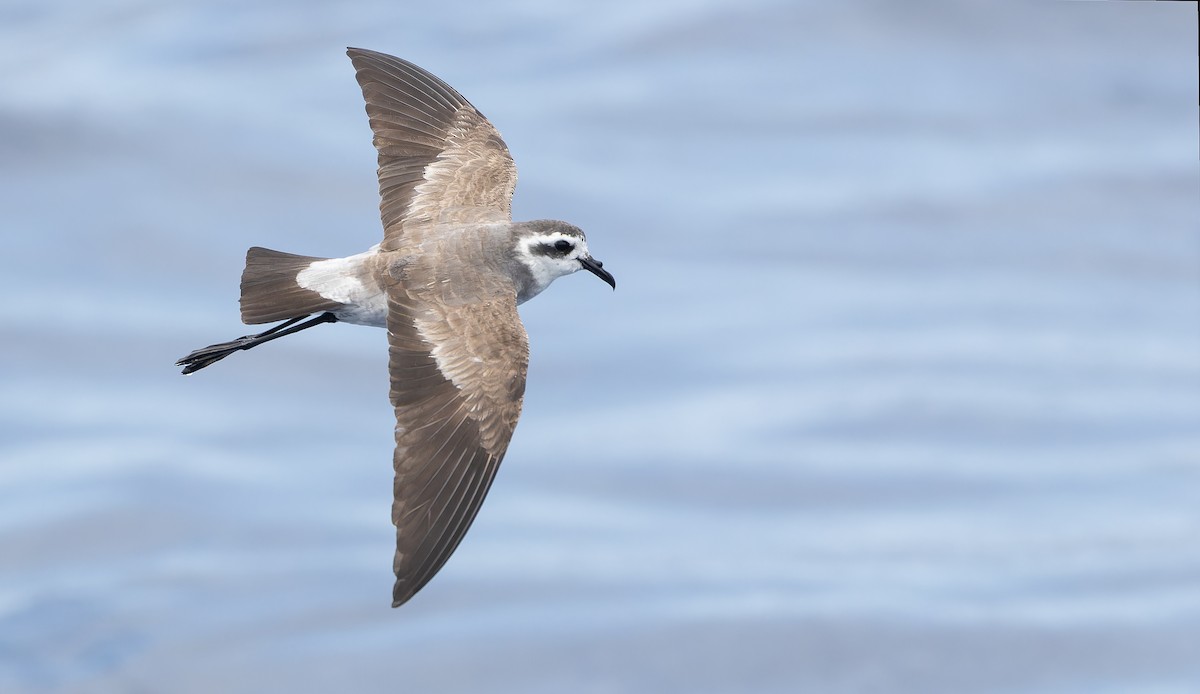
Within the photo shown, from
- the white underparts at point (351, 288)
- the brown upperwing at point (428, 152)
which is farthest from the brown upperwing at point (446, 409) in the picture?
the brown upperwing at point (428, 152)

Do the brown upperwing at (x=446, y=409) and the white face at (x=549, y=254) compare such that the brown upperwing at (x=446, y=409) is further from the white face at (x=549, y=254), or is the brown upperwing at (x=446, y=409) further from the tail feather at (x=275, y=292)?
the tail feather at (x=275, y=292)

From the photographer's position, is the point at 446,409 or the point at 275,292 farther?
the point at 275,292

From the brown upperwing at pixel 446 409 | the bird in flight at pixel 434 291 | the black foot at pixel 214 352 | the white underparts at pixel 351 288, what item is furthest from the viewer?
the black foot at pixel 214 352

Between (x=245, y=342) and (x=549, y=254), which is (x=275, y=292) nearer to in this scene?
(x=245, y=342)

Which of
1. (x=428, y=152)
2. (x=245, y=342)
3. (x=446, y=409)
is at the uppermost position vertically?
(x=428, y=152)

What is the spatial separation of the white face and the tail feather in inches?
41.1

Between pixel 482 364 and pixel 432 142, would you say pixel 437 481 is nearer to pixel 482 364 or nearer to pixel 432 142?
pixel 482 364

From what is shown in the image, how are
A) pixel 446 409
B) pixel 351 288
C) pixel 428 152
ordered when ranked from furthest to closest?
pixel 428 152 < pixel 351 288 < pixel 446 409

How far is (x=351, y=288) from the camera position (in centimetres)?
857

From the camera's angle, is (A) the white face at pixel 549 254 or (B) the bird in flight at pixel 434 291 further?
(A) the white face at pixel 549 254

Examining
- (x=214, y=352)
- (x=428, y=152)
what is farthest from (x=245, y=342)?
(x=428, y=152)

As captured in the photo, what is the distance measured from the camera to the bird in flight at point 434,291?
7672 millimetres

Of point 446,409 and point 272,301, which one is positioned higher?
point 272,301

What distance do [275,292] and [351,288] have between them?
493 millimetres
